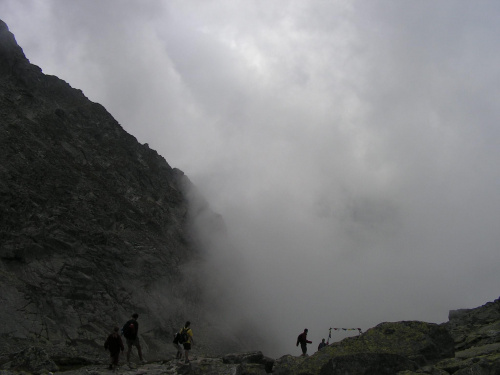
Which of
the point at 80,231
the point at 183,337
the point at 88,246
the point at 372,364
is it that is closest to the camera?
the point at 372,364

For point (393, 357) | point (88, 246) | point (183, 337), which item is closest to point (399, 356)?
point (393, 357)

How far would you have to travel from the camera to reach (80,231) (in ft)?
148

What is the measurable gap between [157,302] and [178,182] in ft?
91.0

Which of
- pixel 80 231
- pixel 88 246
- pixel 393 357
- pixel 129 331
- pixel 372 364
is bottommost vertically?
pixel 372 364

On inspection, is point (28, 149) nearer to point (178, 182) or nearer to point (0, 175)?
point (0, 175)

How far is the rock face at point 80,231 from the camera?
36.2 metres

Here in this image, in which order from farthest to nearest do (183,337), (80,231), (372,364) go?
(80,231) → (183,337) → (372,364)

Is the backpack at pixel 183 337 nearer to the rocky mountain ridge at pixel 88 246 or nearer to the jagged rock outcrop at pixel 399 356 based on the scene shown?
the rocky mountain ridge at pixel 88 246

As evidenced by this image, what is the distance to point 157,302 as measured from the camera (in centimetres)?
4662

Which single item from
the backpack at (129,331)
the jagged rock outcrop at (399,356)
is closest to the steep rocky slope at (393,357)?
the jagged rock outcrop at (399,356)

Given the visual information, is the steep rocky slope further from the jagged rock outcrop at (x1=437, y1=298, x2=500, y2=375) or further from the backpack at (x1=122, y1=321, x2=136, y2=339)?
the backpack at (x1=122, y1=321, x2=136, y2=339)

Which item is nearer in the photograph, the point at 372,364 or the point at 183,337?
the point at 372,364

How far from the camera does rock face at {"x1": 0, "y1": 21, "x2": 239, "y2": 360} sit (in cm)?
3616

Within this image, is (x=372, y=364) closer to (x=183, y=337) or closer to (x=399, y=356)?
(x=399, y=356)
